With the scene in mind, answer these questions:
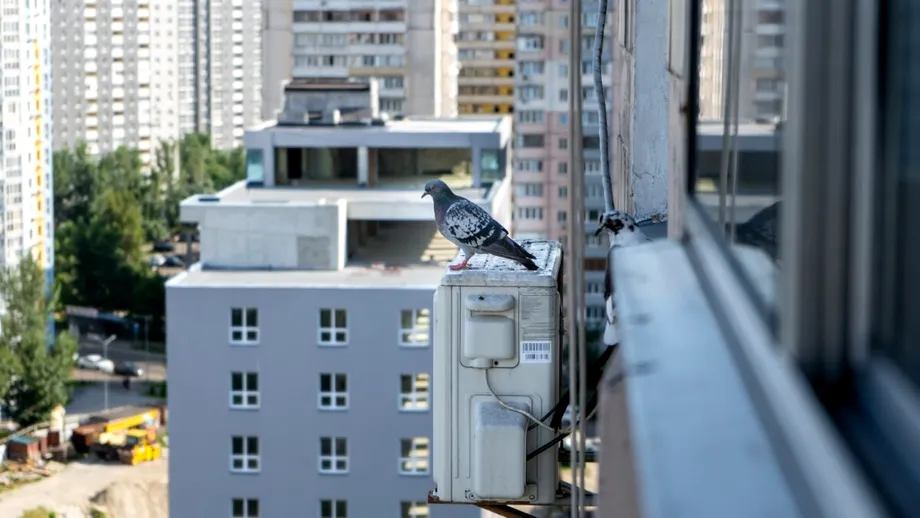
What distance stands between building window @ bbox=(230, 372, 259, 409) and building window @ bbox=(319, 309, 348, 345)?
0.96 m

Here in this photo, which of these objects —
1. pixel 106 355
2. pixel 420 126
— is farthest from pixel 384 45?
pixel 420 126

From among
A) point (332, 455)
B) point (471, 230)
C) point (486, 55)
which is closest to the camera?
point (471, 230)

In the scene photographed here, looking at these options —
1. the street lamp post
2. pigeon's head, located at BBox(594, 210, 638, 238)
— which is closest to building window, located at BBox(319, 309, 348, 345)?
pigeon's head, located at BBox(594, 210, 638, 238)

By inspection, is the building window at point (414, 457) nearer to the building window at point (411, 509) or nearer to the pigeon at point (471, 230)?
the building window at point (411, 509)

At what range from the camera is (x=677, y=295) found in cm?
→ 137

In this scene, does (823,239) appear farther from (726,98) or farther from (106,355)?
(106,355)

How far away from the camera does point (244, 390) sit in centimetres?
1928

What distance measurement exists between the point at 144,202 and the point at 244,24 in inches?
446

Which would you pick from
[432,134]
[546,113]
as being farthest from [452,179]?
[546,113]

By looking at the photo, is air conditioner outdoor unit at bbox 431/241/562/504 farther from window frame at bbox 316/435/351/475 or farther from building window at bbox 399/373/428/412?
window frame at bbox 316/435/351/475

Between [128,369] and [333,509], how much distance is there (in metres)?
19.5

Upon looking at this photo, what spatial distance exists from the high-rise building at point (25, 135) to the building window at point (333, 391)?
762 inches

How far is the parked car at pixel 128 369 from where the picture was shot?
37469 mm

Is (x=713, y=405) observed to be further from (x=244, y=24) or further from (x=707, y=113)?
(x=244, y=24)
